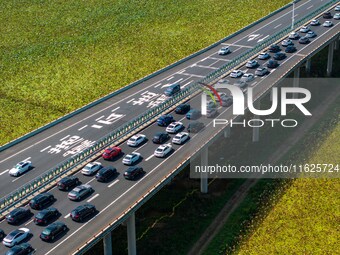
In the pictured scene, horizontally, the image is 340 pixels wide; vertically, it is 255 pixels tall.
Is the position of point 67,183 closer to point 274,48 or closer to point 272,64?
point 272,64

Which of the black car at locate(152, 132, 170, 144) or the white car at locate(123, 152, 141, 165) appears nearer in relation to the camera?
the white car at locate(123, 152, 141, 165)

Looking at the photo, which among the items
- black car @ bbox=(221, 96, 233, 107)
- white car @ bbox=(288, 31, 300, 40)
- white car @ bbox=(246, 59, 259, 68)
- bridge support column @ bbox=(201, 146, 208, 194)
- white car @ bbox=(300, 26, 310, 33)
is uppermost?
white car @ bbox=(300, 26, 310, 33)

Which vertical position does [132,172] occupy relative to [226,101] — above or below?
below

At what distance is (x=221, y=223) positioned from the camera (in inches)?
2820

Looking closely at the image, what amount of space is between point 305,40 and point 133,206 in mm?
60366

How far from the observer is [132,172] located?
213ft

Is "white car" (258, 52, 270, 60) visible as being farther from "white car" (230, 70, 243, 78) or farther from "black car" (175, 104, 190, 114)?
"black car" (175, 104, 190, 114)

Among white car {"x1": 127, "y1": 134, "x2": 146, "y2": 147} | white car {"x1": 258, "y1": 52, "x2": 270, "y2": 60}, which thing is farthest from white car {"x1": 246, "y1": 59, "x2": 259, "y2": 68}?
white car {"x1": 127, "y1": 134, "x2": 146, "y2": 147}

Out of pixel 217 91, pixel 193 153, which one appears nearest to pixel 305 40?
pixel 217 91

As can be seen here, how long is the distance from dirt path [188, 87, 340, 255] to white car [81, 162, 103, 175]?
47.3ft

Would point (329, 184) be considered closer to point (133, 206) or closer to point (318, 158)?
point (318, 158)

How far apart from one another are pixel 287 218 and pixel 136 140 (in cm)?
2121

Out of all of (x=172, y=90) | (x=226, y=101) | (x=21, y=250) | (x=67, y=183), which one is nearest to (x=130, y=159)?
(x=67, y=183)

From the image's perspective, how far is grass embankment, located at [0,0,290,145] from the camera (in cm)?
10756
